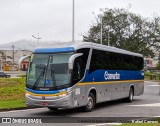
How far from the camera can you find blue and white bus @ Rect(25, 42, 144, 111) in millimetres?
16281

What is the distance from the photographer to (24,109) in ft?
63.4

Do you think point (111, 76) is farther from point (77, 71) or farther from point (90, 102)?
point (77, 71)

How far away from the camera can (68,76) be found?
1644cm

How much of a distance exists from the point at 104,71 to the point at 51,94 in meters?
4.59

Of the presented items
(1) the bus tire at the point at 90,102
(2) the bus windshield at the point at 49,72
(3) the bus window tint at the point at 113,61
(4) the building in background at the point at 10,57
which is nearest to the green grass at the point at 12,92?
(2) the bus windshield at the point at 49,72

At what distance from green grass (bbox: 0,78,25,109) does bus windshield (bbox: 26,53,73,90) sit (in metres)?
3.22

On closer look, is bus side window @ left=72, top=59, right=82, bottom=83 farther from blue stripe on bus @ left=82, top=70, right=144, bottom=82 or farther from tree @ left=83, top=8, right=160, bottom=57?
tree @ left=83, top=8, right=160, bottom=57

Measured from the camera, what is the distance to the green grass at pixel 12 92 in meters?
21.3

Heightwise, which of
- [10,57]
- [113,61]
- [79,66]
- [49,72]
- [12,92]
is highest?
[10,57]

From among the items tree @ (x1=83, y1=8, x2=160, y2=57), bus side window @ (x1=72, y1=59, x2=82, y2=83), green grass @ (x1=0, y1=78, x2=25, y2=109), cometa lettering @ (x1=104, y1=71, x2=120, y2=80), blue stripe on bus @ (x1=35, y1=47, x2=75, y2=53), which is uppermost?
tree @ (x1=83, y1=8, x2=160, y2=57)

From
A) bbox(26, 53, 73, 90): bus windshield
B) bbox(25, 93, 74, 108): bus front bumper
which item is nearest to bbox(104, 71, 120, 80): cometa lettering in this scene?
bbox(26, 53, 73, 90): bus windshield

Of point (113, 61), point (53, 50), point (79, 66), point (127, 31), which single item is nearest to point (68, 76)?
point (79, 66)

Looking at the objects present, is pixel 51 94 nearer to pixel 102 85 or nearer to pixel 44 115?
pixel 44 115

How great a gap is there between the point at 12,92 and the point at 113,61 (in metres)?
7.50
